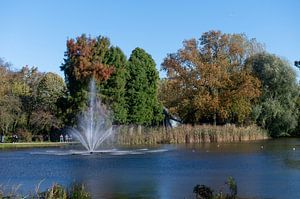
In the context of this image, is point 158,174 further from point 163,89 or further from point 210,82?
point 163,89

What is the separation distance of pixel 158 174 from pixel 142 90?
31898 millimetres

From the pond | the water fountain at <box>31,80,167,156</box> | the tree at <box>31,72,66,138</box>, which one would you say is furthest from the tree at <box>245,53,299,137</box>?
the pond

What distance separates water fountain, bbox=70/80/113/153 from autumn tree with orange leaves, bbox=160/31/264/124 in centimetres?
1142

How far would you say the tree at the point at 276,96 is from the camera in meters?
56.0

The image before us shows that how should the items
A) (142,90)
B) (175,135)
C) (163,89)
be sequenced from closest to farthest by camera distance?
(175,135) < (142,90) < (163,89)

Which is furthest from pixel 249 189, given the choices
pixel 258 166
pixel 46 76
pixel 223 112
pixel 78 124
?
pixel 46 76

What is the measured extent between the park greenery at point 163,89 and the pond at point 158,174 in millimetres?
19430

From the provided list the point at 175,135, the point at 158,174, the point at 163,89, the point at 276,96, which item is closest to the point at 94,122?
the point at 175,135

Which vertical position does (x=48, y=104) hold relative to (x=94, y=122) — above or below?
above

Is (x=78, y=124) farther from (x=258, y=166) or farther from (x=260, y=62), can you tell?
(x=258, y=166)

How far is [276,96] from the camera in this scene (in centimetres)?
5766

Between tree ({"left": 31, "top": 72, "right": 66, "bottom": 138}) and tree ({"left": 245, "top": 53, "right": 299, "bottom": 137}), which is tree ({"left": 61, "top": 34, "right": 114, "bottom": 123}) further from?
tree ({"left": 245, "top": 53, "right": 299, "bottom": 137})

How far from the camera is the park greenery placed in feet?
160

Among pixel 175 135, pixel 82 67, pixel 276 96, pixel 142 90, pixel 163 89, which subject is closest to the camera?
pixel 175 135
